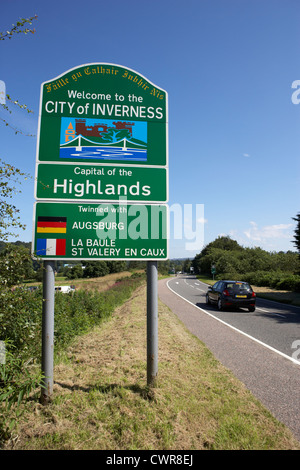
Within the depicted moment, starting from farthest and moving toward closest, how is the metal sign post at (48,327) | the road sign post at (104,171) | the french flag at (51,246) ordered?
the road sign post at (104,171), the french flag at (51,246), the metal sign post at (48,327)

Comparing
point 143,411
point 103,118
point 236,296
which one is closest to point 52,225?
point 103,118

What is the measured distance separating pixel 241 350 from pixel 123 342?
104 inches

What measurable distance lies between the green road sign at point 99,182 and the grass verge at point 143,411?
2597 millimetres

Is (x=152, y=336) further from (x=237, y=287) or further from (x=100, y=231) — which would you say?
(x=237, y=287)

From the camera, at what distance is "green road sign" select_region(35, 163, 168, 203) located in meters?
3.94

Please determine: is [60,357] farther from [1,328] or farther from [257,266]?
[257,266]

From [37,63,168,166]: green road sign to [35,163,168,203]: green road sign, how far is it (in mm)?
127

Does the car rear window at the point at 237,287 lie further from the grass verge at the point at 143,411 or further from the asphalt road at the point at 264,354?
the grass verge at the point at 143,411

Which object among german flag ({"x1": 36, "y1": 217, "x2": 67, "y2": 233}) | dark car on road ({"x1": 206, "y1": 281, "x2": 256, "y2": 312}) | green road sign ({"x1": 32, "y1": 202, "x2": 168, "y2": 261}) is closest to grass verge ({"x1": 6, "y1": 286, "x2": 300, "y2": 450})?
green road sign ({"x1": 32, "y1": 202, "x2": 168, "y2": 261})

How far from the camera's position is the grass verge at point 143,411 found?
272 cm

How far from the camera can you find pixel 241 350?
6188mm

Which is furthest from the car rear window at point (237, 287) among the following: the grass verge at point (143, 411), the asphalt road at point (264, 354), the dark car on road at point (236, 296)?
the grass verge at point (143, 411)

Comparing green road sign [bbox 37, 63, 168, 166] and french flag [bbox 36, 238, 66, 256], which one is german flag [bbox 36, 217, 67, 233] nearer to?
french flag [bbox 36, 238, 66, 256]
